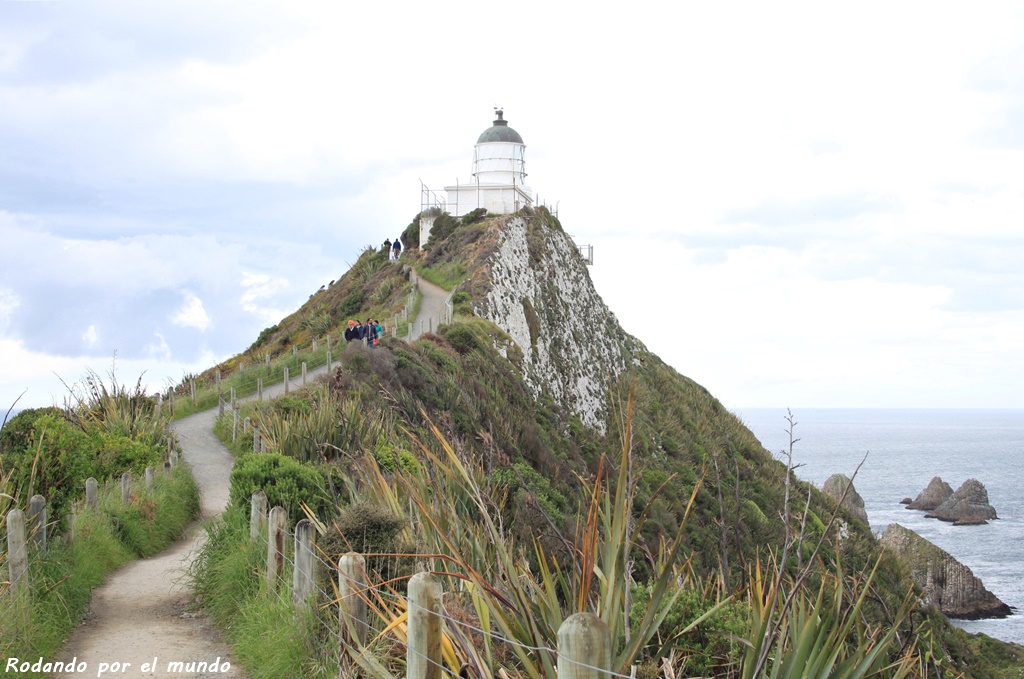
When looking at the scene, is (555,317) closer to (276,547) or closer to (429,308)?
(429,308)

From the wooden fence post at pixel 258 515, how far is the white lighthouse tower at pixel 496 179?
160 feet

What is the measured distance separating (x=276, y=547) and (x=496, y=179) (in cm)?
5347

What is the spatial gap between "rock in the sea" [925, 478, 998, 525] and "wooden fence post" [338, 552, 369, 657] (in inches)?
2733

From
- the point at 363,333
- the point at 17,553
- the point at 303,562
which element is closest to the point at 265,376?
the point at 363,333

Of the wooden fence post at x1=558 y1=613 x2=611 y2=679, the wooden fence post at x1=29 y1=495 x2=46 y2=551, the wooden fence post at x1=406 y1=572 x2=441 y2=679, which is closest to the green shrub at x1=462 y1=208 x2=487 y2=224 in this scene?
the wooden fence post at x1=29 y1=495 x2=46 y2=551

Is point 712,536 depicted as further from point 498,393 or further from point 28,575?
point 28,575

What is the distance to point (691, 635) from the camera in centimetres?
504

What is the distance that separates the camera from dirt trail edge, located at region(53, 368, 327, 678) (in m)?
6.72


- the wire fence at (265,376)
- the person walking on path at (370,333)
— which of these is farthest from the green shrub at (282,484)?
the person walking on path at (370,333)

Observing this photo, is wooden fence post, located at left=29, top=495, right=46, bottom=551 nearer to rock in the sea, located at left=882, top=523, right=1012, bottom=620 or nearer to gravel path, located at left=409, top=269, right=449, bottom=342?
gravel path, located at left=409, top=269, right=449, bottom=342

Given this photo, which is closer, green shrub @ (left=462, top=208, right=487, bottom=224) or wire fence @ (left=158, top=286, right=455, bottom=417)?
wire fence @ (left=158, top=286, right=455, bottom=417)

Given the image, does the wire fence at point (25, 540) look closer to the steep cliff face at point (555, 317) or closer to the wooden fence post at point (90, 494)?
the wooden fence post at point (90, 494)

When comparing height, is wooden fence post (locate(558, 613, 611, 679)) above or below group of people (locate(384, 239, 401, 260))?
below

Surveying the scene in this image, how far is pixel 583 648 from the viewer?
10.2 ft
